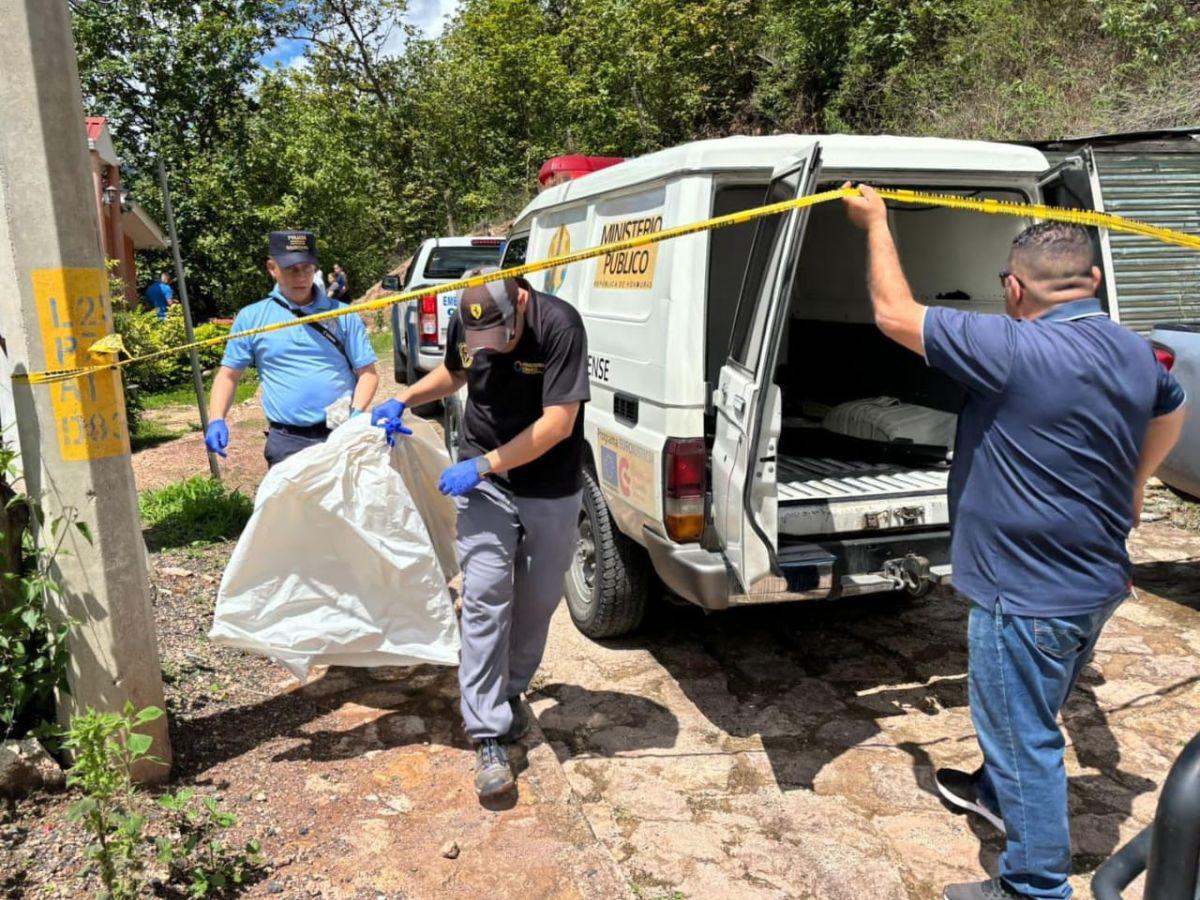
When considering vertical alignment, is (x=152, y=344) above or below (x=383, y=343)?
above

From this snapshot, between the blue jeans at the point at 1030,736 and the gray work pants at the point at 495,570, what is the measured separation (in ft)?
4.84

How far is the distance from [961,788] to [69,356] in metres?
3.24

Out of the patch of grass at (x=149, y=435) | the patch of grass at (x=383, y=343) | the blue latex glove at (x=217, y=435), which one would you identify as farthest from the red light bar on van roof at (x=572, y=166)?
the patch of grass at (x=383, y=343)

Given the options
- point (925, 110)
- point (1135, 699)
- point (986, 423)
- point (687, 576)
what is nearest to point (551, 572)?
point (687, 576)

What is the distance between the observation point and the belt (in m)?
4.08

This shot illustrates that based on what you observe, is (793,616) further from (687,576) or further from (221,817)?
(221,817)

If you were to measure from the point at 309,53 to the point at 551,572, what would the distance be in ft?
103

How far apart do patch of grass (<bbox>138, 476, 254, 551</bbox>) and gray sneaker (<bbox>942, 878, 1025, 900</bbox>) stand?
4.49 meters

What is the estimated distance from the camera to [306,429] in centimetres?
408

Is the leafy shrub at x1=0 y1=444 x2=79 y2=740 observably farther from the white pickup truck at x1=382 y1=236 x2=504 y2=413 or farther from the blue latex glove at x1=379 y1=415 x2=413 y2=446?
the white pickup truck at x1=382 y1=236 x2=504 y2=413

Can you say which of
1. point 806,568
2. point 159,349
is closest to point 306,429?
point 806,568

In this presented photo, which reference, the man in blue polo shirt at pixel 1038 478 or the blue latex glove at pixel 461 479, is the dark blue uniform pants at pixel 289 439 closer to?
the blue latex glove at pixel 461 479

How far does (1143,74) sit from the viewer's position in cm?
1149

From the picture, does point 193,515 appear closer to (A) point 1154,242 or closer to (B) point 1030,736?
(B) point 1030,736
